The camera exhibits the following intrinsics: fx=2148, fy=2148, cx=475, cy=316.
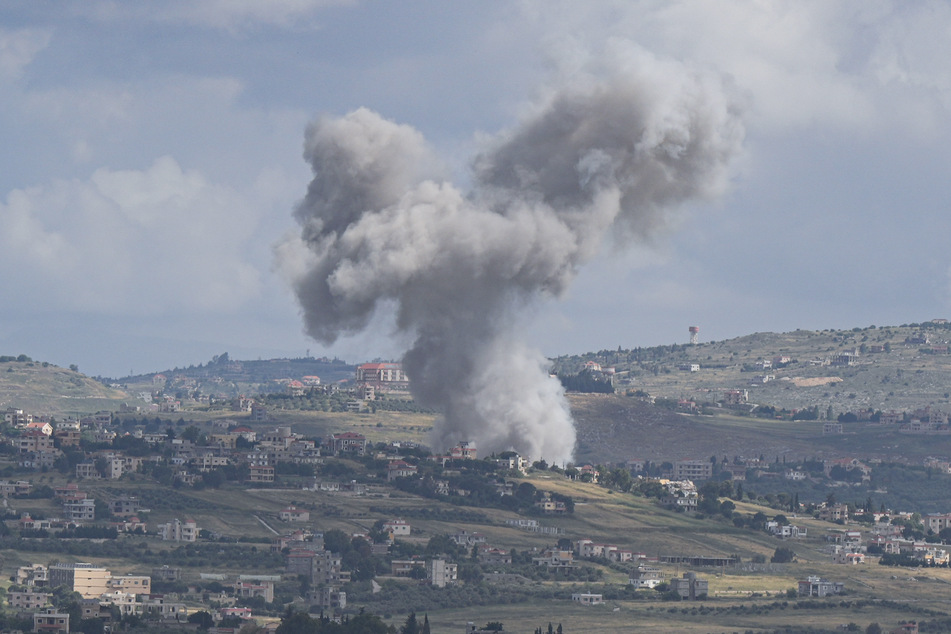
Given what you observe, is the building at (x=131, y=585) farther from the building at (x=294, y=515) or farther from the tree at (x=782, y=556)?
the tree at (x=782, y=556)

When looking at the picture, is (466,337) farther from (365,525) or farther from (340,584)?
(340,584)

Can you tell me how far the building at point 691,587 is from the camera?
4328 inches

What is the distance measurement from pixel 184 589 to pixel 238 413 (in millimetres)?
93352

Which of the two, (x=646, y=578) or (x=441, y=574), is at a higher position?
(x=441, y=574)

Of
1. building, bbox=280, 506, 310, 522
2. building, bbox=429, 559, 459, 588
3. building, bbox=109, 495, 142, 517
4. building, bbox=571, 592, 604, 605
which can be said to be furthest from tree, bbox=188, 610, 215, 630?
building, bbox=109, 495, 142, 517

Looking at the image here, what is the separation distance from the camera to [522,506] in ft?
428

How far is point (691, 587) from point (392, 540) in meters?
17.0

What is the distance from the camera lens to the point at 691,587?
110500 mm

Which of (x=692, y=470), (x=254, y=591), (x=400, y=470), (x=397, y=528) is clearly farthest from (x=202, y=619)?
(x=692, y=470)

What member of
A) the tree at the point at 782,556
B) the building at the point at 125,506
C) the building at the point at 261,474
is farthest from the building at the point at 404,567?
the building at the point at 261,474

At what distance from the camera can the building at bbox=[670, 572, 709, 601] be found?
110 meters

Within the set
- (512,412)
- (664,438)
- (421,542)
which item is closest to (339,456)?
(512,412)

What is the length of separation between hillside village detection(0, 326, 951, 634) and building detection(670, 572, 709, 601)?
0.13 metres

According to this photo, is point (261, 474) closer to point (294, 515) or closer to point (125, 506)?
point (294, 515)
